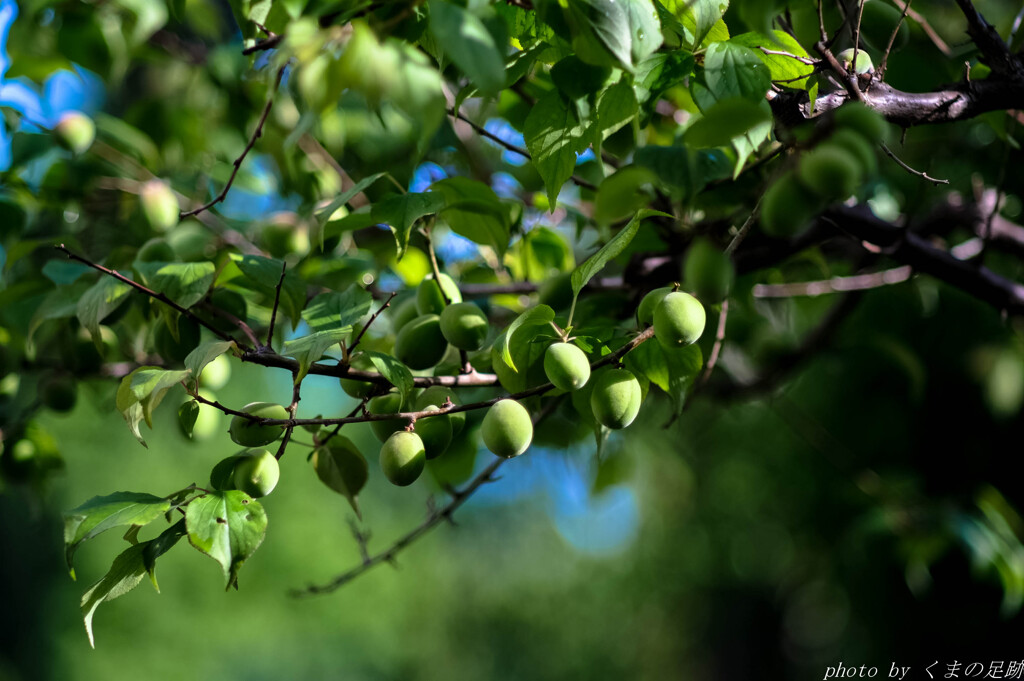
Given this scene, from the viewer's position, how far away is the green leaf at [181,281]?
55 cm

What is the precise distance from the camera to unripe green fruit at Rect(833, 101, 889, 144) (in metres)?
0.37

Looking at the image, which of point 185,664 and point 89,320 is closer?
point 89,320

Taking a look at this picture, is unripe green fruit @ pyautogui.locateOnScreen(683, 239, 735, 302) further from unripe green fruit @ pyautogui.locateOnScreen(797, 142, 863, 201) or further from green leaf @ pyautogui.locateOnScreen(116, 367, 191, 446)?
green leaf @ pyautogui.locateOnScreen(116, 367, 191, 446)

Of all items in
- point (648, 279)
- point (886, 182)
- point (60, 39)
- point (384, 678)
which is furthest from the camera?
point (384, 678)

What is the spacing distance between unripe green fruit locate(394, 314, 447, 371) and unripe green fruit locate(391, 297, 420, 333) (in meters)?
0.08

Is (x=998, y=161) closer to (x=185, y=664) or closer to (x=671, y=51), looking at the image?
(x=671, y=51)

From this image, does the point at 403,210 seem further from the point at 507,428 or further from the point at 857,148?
the point at 857,148

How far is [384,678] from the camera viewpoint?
262 inches

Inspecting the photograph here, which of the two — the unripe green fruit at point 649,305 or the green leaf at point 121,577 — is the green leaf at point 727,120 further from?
the green leaf at point 121,577

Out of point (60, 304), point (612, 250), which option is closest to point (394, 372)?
point (612, 250)

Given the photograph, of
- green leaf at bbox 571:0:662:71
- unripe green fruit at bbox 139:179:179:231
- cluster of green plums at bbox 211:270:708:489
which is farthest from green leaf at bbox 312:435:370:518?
unripe green fruit at bbox 139:179:179:231

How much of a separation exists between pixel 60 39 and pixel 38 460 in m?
0.53

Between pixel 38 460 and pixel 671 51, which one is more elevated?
pixel 671 51

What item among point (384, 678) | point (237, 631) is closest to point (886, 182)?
point (237, 631)
